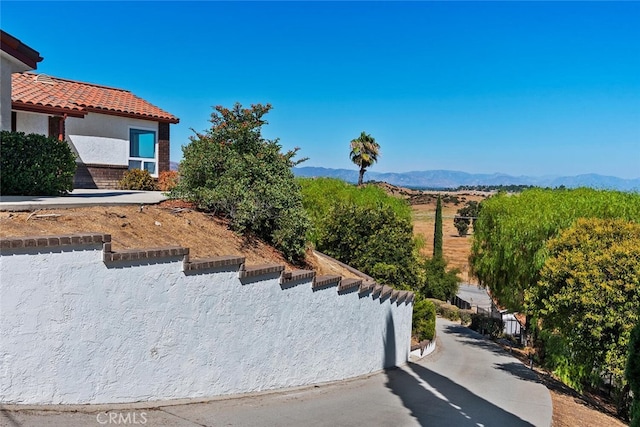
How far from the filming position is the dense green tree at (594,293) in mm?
15641

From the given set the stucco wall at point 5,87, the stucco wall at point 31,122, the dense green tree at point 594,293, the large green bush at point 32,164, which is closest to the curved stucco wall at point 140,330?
the large green bush at point 32,164

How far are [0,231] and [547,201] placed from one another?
21.6 meters

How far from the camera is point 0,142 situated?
401 inches

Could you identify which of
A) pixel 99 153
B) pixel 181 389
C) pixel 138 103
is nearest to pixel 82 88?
pixel 138 103

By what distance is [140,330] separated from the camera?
23.4 ft

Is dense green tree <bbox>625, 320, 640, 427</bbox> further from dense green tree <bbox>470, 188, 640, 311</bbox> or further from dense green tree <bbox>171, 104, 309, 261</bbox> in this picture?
dense green tree <bbox>470, 188, 640, 311</bbox>

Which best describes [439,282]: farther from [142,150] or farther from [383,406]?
[383,406]

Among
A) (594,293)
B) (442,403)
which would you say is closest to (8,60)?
(442,403)

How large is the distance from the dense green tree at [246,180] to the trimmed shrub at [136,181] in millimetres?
6028

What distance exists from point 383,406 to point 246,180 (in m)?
6.06

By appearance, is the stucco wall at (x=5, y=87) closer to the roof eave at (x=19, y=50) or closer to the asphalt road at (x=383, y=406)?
the roof eave at (x=19, y=50)

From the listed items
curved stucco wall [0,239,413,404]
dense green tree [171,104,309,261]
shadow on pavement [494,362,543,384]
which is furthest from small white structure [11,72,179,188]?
shadow on pavement [494,362,543,384]

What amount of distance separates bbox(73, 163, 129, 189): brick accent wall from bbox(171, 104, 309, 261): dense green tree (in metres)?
6.40

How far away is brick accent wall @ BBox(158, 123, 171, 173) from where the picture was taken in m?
22.0
